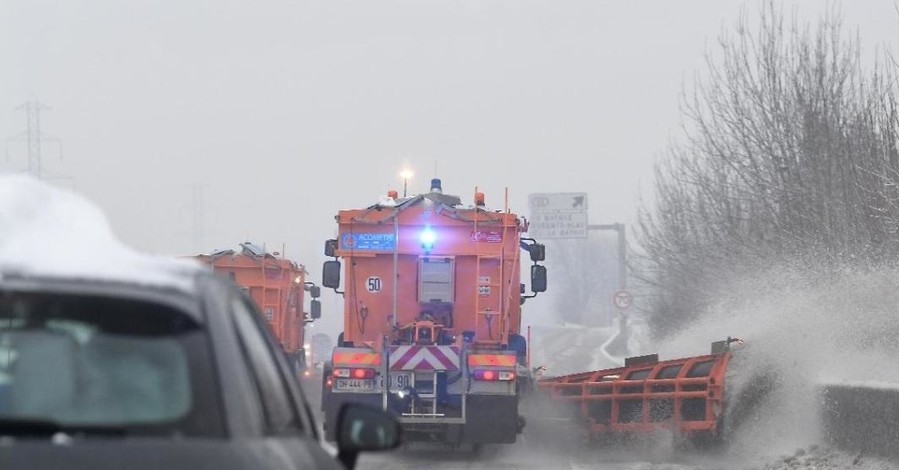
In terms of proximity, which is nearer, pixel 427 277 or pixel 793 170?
pixel 427 277

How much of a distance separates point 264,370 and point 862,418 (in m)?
11.2

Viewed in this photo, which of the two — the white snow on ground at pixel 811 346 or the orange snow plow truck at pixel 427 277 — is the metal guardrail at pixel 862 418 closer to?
the white snow on ground at pixel 811 346

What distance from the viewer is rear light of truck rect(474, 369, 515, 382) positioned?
16062 millimetres

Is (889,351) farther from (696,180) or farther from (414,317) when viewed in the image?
(696,180)

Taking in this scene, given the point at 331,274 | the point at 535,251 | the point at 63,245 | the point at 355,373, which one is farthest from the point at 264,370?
the point at 535,251

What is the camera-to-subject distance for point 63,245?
12.3 feet

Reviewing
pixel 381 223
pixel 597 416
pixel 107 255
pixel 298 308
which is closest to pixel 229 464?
pixel 107 255

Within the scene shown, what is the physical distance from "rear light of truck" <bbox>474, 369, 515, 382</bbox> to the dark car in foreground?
40.9ft

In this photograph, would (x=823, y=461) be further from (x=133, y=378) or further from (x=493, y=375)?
(x=133, y=378)

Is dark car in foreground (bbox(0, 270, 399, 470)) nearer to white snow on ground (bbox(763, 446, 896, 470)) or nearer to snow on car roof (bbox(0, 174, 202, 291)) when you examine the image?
snow on car roof (bbox(0, 174, 202, 291))

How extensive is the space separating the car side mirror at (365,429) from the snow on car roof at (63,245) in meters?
0.81

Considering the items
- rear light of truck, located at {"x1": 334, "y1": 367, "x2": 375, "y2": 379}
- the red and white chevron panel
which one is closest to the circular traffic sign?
the red and white chevron panel

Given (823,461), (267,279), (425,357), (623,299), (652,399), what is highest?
(267,279)

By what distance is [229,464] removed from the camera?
10.5 feet
